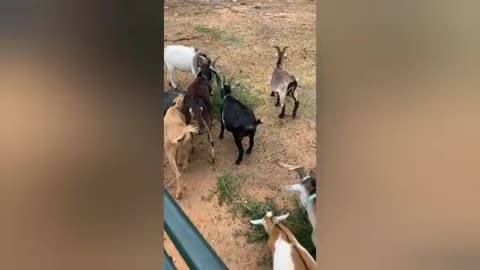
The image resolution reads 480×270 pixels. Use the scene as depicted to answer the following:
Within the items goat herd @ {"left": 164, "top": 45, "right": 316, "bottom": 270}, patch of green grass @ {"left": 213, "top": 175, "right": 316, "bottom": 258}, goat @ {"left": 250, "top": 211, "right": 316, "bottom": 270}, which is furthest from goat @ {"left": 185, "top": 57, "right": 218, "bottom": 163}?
goat @ {"left": 250, "top": 211, "right": 316, "bottom": 270}

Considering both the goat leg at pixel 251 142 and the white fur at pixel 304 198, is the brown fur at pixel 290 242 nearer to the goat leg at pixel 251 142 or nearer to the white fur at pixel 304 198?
the white fur at pixel 304 198

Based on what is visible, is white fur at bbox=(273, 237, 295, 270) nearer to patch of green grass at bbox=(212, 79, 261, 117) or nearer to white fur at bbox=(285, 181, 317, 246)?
white fur at bbox=(285, 181, 317, 246)

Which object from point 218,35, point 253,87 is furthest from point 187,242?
point 218,35

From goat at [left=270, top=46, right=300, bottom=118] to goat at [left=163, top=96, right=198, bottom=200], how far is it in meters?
0.28

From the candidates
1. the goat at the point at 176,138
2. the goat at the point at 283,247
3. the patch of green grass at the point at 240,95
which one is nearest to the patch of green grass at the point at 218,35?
the patch of green grass at the point at 240,95

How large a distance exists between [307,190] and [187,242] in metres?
0.39

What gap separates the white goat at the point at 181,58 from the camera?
149 cm

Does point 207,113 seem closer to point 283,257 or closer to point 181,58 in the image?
A: point 181,58

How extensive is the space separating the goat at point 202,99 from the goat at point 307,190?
26 cm

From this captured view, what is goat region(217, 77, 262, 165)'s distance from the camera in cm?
150

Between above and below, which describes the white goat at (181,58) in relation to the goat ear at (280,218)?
above
